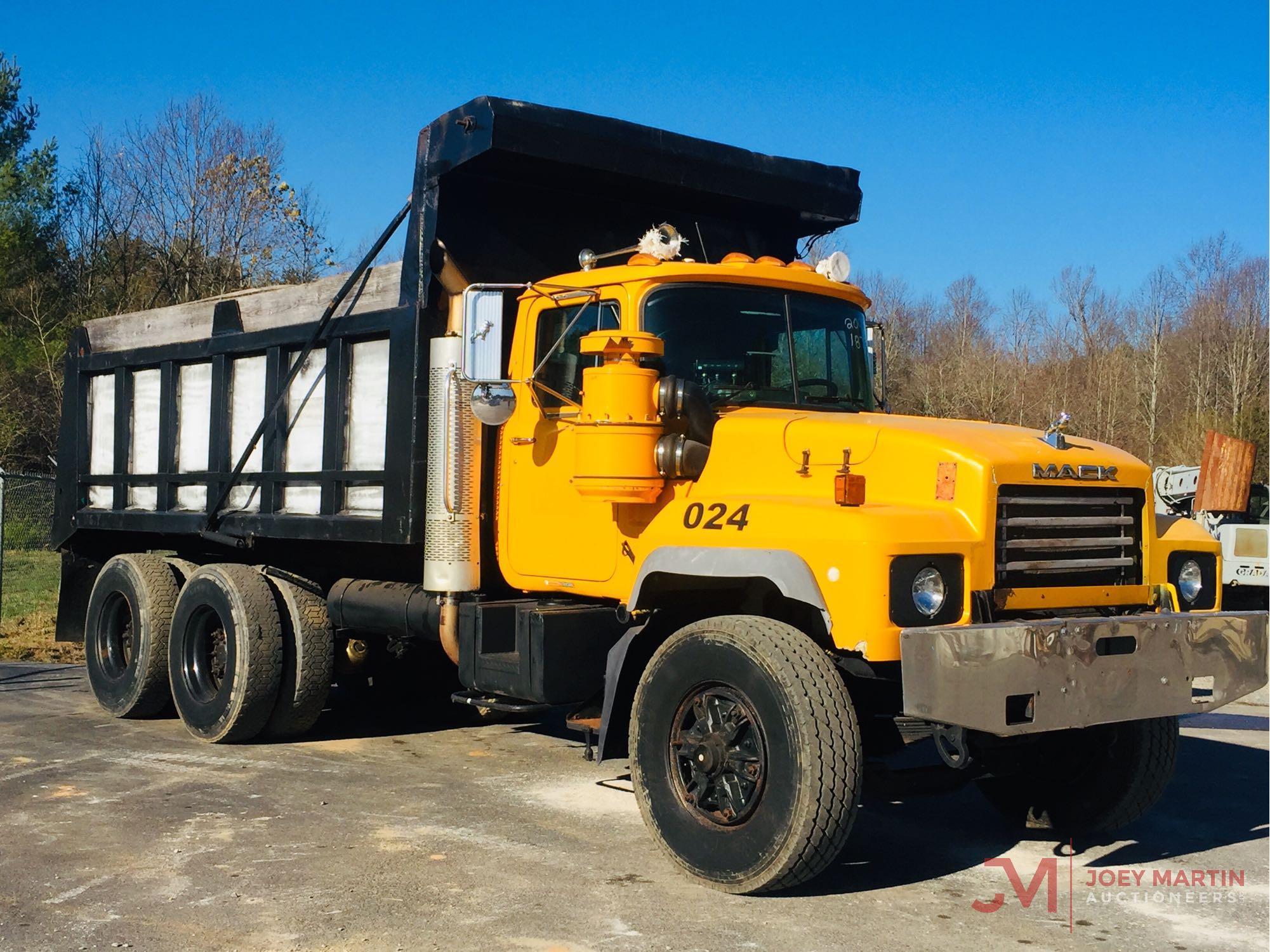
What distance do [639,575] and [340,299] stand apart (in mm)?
3193

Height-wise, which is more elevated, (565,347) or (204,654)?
(565,347)

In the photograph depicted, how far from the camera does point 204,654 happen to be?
30.1ft

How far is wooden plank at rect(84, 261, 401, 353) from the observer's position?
799cm

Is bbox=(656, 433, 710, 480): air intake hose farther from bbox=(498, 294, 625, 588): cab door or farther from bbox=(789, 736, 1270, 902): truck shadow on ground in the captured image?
bbox=(789, 736, 1270, 902): truck shadow on ground

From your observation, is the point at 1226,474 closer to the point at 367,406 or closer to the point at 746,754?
the point at 367,406

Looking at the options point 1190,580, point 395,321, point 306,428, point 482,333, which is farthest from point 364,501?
point 1190,580

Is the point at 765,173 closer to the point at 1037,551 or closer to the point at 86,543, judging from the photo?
the point at 1037,551

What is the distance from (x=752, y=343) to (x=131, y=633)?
5.73m

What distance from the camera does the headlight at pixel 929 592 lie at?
516 centimetres

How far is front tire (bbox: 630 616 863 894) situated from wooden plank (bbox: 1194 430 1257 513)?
48.4 ft

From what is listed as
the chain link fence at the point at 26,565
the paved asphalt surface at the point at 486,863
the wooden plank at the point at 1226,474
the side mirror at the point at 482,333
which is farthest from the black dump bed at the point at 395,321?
the wooden plank at the point at 1226,474

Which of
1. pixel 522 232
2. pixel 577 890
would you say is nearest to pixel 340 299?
pixel 522 232

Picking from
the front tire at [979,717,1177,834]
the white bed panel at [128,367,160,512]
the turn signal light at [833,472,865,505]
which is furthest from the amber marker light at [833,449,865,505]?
the white bed panel at [128,367,160,512]

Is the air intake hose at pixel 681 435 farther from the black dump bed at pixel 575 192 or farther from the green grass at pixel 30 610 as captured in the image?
the green grass at pixel 30 610
